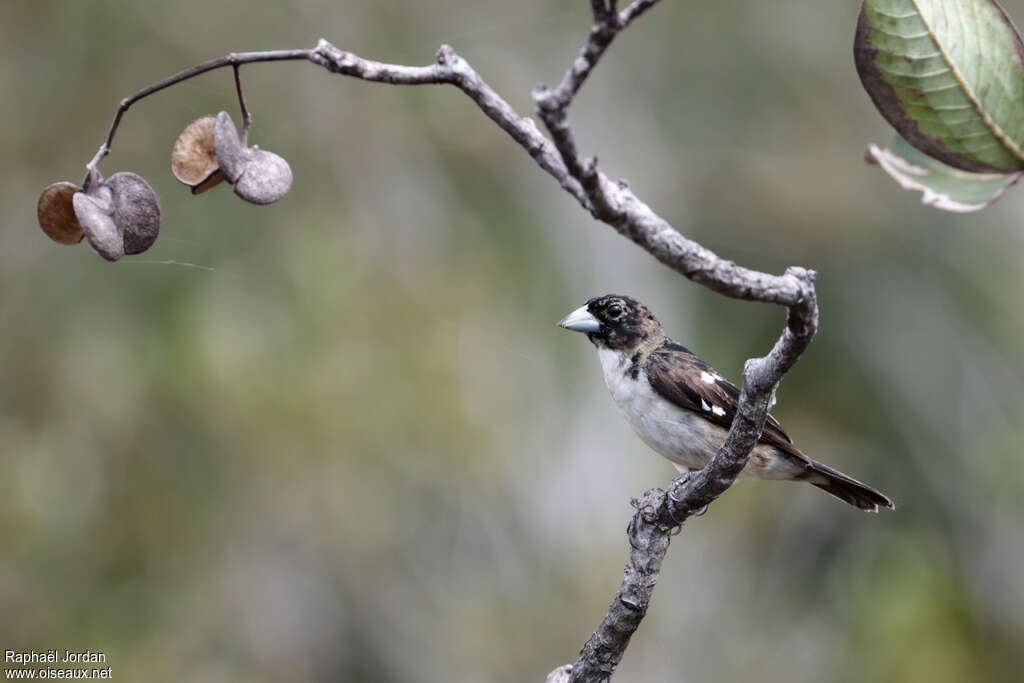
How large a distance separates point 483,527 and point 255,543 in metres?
1.64

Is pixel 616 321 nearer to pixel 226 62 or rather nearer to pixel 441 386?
pixel 226 62

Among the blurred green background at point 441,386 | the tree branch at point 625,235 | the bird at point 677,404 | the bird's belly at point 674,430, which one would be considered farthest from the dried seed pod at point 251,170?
the blurred green background at point 441,386

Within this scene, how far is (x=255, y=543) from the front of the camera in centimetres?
816

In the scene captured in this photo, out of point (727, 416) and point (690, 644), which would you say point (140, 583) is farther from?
point (727, 416)

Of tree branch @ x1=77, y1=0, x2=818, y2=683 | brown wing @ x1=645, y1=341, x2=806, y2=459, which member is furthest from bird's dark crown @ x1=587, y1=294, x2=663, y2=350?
tree branch @ x1=77, y1=0, x2=818, y2=683

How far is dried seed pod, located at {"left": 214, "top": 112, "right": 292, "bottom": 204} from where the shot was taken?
178 cm

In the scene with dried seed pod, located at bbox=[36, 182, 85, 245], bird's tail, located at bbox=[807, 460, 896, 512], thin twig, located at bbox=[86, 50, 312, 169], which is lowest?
dried seed pod, located at bbox=[36, 182, 85, 245]

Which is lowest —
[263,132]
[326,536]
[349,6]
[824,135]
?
[326,536]

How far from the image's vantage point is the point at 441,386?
7.40 metres

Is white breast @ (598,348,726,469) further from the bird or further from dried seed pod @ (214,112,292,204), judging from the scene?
dried seed pod @ (214,112,292,204)

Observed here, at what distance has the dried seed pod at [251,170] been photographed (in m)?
1.78

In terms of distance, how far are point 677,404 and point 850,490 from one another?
23.3 inches

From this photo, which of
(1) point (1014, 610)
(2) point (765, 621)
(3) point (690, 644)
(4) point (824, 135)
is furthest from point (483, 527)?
(4) point (824, 135)

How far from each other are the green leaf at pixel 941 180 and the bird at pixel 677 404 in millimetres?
1882
